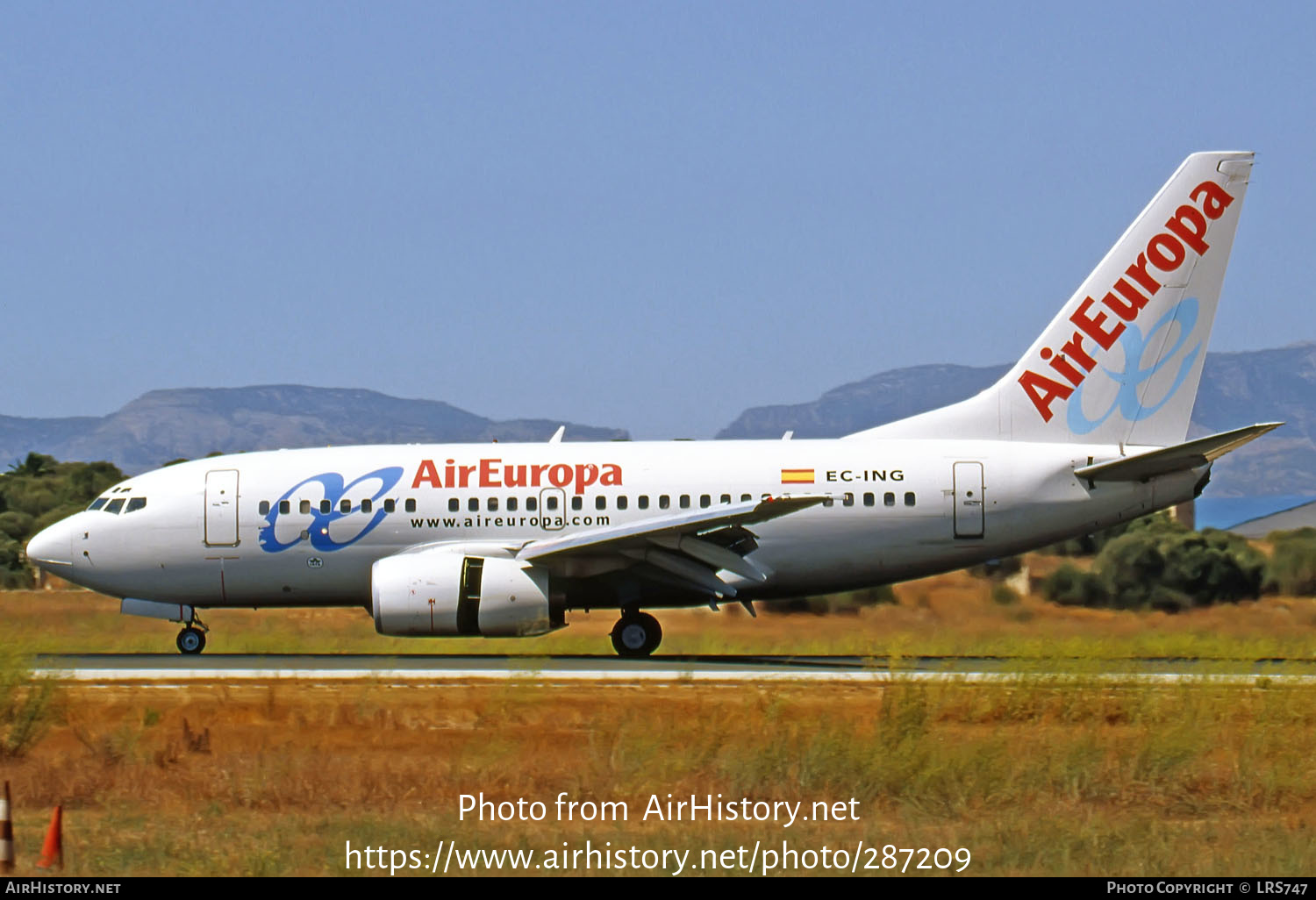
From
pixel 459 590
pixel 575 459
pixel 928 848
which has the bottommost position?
pixel 928 848

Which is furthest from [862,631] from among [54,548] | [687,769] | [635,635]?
[687,769]

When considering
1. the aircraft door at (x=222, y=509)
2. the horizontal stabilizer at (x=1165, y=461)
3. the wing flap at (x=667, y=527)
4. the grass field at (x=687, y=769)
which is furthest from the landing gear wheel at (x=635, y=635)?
the horizontal stabilizer at (x=1165, y=461)

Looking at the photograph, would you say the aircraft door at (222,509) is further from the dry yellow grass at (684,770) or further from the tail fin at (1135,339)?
the tail fin at (1135,339)

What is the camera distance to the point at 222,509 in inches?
980

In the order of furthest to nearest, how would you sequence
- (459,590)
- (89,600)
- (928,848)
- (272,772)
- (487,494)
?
(89,600) < (487,494) < (459,590) < (272,772) < (928,848)

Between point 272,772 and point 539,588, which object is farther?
point 539,588

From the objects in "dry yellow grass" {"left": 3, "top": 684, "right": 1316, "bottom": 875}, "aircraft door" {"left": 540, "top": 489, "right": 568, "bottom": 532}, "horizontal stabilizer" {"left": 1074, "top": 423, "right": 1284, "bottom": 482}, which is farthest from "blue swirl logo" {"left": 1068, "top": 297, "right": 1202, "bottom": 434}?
"aircraft door" {"left": 540, "top": 489, "right": 568, "bottom": 532}

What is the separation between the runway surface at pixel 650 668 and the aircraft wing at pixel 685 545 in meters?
1.26

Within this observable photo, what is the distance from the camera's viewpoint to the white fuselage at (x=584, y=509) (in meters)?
23.9

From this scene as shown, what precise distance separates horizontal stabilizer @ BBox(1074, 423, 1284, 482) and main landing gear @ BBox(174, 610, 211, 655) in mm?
13676
